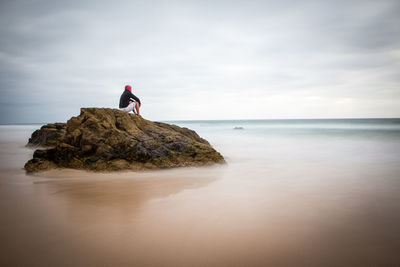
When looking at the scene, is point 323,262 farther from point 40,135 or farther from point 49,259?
point 40,135

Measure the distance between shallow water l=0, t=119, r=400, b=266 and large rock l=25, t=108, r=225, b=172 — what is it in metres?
0.55

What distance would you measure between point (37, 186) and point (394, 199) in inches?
289

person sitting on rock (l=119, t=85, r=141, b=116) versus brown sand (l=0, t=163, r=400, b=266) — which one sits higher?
person sitting on rock (l=119, t=85, r=141, b=116)

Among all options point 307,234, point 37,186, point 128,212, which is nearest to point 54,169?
point 37,186

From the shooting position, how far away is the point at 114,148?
6.05 metres

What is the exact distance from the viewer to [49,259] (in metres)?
2.20

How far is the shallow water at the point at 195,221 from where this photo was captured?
7.56 feet

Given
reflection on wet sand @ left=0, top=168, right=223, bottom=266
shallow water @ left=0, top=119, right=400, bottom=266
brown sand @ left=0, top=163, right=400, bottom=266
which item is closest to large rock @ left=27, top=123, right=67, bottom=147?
reflection on wet sand @ left=0, top=168, right=223, bottom=266

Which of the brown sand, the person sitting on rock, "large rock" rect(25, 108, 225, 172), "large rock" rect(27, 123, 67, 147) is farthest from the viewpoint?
"large rock" rect(27, 123, 67, 147)

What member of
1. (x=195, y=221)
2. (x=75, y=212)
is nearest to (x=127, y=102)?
(x=75, y=212)

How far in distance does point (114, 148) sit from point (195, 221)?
3.89m

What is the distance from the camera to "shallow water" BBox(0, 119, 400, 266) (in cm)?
230

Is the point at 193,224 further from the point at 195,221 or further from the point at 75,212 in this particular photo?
the point at 75,212

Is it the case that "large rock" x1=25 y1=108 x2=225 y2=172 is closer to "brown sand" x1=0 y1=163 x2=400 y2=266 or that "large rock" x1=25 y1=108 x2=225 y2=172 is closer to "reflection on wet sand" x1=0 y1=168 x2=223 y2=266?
"reflection on wet sand" x1=0 y1=168 x2=223 y2=266
